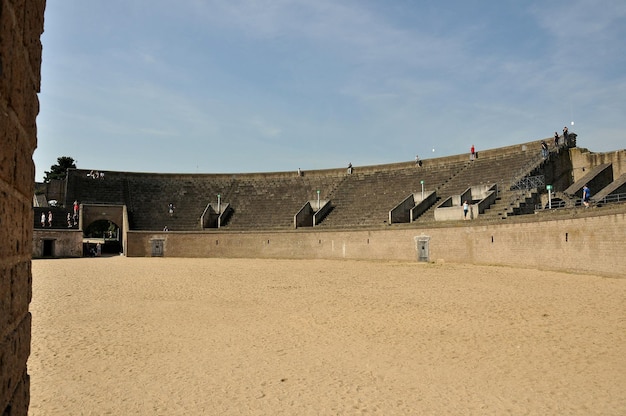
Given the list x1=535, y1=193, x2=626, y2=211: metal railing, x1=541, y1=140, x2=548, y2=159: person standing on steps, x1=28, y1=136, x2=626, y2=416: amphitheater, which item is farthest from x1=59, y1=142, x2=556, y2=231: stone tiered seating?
x1=535, y1=193, x2=626, y2=211: metal railing

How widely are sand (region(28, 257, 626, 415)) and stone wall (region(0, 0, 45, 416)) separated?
4.91 metres

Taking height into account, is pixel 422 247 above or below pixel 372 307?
above

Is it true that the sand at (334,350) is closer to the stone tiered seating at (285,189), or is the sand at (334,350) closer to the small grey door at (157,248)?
the stone tiered seating at (285,189)

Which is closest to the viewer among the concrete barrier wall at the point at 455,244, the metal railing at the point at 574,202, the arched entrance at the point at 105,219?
the concrete barrier wall at the point at 455,244

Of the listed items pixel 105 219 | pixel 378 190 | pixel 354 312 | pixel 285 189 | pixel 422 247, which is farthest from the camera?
pixel 285 189

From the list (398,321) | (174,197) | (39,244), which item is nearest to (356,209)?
(174,197)

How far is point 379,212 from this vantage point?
1444 inches

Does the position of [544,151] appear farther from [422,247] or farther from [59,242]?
[59,242]

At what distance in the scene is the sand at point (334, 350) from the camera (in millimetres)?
7207

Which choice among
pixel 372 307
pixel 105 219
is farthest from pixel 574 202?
pixel 105 219

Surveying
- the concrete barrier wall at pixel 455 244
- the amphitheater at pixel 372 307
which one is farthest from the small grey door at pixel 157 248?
the concrete barrier wall at pixel 455 244

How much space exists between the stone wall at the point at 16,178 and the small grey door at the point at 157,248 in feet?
122

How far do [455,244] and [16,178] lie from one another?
27445 mm

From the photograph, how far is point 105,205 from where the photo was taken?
4162 cm
